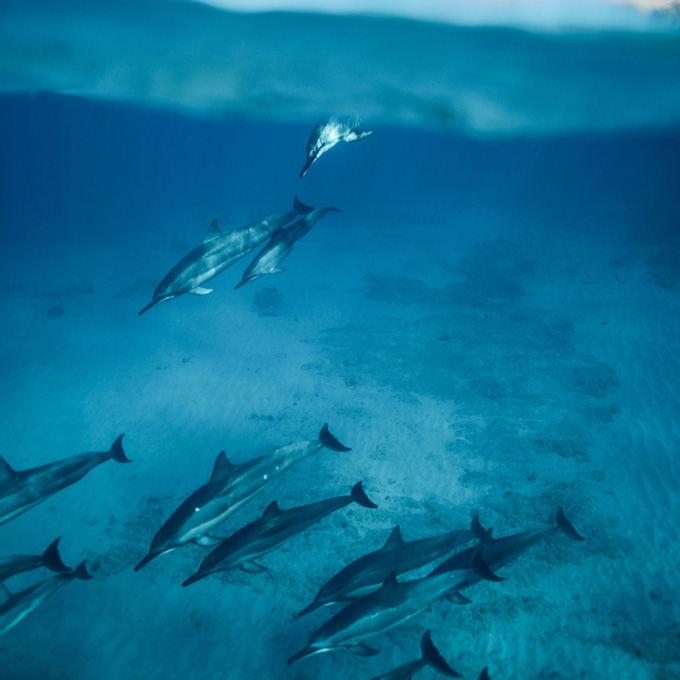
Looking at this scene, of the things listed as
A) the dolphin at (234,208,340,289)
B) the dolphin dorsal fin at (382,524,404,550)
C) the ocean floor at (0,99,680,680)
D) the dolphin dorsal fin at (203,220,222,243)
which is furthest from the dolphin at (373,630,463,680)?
the dolphin dorsal fin at (203,220,222,243)

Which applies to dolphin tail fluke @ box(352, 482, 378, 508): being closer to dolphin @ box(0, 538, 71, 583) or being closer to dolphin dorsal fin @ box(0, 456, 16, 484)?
dolphin @ box(0, 538, 71, 583)

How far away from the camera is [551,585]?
5582 millimetres

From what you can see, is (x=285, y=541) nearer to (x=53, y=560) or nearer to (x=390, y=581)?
(x=390, y=581)

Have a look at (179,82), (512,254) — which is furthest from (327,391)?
(512,254)

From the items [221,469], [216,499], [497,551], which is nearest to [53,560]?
[216,499]

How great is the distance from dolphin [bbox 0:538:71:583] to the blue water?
241 centimetres

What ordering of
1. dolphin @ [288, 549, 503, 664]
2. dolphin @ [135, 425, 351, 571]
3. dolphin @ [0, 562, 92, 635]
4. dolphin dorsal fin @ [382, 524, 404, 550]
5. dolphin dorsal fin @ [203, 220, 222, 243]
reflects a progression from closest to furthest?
1. dolphin @ [288, 549, 503, 664]
2. dolphin @ [0, 562, 92, 635]
3. dolphin @ [135, 425, 351, 571]
4. dolphin dorsal fin @ [382, 524, 404, 550]
5. dolphin dorsal fin @ [203, 220, 222, 243]

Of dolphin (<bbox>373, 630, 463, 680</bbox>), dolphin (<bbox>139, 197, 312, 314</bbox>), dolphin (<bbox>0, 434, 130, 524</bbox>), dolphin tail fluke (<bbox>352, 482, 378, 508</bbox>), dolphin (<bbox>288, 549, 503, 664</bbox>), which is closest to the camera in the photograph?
dolphin (<bbox>373, 630, 463, 680</bbox>)

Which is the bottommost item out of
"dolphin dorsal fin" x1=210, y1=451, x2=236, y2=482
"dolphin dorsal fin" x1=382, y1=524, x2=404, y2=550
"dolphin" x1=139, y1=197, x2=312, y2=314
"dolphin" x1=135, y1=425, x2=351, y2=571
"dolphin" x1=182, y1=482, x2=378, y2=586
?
"dolphin dorsal fin" x1=382, y1=524, x2=404, y2=550

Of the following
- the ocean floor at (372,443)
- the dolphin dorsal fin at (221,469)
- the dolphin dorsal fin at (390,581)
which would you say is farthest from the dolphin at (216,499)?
the ocean floor at (372,443)

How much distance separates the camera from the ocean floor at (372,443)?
5.16 meters

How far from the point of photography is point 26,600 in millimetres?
3783

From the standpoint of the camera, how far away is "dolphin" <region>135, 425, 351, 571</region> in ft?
13.0

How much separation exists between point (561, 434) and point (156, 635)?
870 cm
